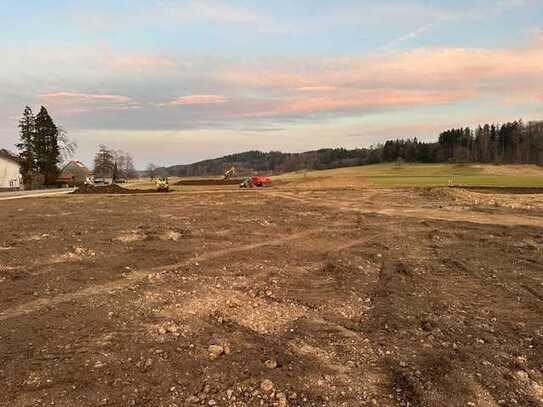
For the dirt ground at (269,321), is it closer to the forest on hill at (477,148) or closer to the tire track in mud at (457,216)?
the tire track in mud at (457,216)

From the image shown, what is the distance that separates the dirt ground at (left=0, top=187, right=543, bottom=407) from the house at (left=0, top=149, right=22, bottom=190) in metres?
59.6

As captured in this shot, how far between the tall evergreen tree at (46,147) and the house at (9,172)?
3140mm

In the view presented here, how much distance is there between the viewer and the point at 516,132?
4732 inches

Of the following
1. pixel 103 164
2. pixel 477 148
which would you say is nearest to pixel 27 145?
pixel 103 164

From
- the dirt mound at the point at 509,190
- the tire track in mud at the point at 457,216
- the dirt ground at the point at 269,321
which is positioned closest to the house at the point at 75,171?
the dirt mound at the point at 509,190

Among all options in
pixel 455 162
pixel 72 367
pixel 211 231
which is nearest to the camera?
pixel 72 367

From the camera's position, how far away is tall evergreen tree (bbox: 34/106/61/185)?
228 feet

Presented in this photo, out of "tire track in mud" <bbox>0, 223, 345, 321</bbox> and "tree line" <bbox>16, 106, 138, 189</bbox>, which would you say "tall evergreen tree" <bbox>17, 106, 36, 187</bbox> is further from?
"tire track in mud" <bbox>0, 223, 345, 321</bbox>

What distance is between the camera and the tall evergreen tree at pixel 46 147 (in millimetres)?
69500

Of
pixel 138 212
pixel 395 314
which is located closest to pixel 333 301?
pixel 395 314

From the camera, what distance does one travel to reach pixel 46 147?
7000 cm

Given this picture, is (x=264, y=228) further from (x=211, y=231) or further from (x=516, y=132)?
(x=516, y=132)

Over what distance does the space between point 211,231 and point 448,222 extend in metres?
10.7

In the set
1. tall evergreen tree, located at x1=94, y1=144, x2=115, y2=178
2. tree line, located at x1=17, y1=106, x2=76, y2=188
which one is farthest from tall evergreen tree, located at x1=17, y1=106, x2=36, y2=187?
tall evergreen tree, located at x1=94, y1=144, x2=115, y2=178
